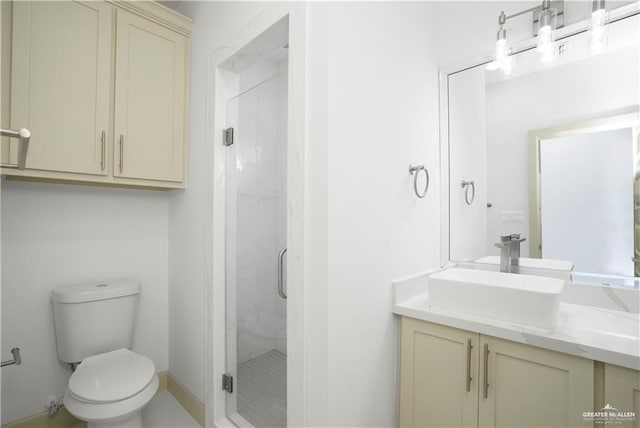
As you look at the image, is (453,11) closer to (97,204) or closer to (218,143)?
(218,143)

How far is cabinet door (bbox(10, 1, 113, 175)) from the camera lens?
1.36m

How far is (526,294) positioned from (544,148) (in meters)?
0.78

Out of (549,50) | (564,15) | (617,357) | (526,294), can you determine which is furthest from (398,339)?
(564,15)

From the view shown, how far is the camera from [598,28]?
1.21 metres

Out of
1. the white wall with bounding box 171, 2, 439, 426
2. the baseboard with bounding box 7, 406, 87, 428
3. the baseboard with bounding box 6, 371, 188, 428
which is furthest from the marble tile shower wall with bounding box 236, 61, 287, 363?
the baseboard with bounding box 7, 406, 87, 428

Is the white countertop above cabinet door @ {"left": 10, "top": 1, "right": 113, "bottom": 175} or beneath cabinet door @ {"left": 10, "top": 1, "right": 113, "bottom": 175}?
beneath

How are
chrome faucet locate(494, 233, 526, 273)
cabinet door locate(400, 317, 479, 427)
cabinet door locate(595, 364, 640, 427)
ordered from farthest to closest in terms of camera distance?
1. chrome faucet locate(494, 233, 526, 273)
2. cabinet door locate(400, 317, 479, 427)
3. cabinet door locate(595, 364, 640, 427)

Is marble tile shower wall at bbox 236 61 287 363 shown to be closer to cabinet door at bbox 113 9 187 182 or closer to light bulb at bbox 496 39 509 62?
cabinet door at bbox 113 9 187 182

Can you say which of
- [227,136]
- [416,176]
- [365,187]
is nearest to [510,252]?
A: [416,176]

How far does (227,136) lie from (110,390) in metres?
1.35

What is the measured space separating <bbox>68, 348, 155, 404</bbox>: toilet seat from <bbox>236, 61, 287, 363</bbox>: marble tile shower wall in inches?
19.1

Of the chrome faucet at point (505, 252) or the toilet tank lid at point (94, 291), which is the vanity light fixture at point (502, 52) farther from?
the toilet tank lid at point (94, 291)

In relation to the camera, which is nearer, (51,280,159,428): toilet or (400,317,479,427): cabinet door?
(400,317,479,427): cabinet door

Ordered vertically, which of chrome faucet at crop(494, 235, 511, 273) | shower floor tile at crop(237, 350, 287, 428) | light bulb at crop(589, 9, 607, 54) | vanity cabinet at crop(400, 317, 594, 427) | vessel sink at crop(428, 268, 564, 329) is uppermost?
light bulb at crop(589, 9, 607, 54)
